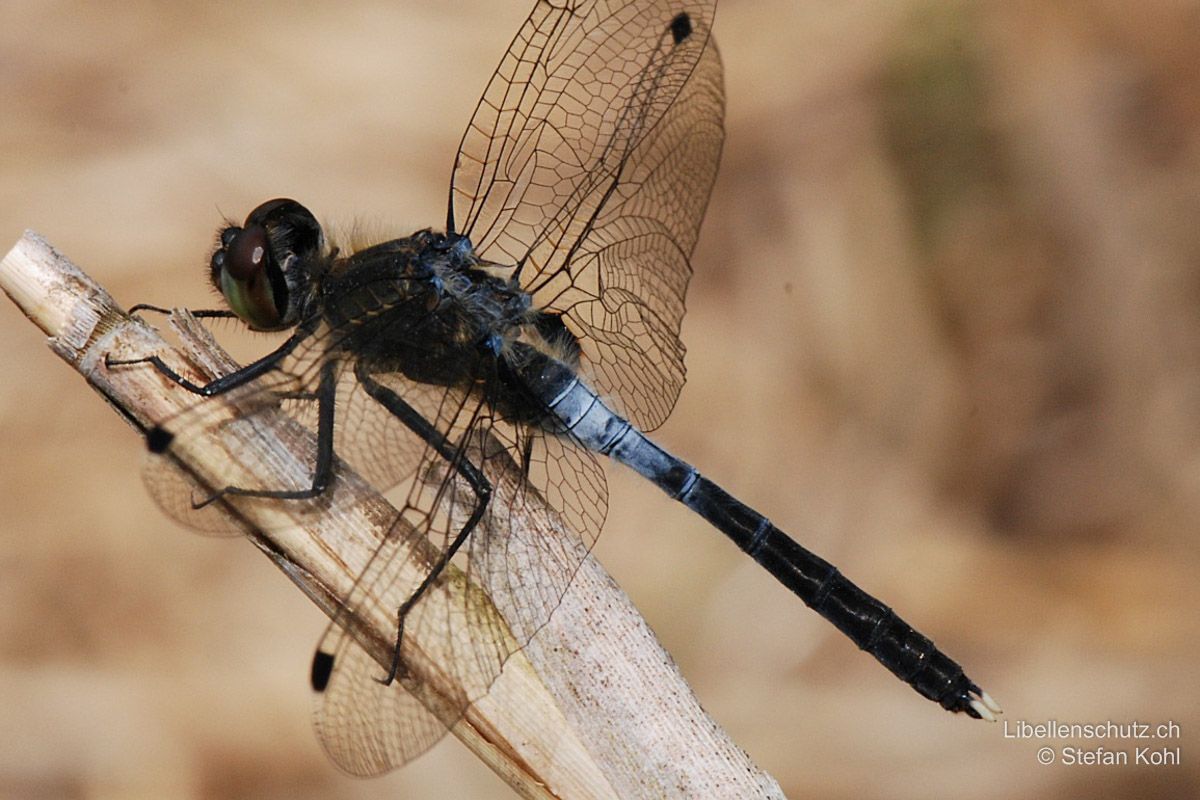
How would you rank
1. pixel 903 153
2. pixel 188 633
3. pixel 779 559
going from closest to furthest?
pixel 779 559 < pixel 188 633 < pixel 903 153

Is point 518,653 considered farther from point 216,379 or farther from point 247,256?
point 247,256

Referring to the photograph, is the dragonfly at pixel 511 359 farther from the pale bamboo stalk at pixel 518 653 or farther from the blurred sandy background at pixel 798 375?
the blurred sandy background at pixel 798 375

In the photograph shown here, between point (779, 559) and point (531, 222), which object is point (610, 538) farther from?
point (531, 222)

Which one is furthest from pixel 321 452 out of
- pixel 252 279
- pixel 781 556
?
pixel 781 556

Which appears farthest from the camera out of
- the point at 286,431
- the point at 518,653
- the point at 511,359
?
the point at 511,359

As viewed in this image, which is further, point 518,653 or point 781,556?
point 781,556

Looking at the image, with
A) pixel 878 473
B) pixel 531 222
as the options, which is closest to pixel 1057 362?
pixel 878 473

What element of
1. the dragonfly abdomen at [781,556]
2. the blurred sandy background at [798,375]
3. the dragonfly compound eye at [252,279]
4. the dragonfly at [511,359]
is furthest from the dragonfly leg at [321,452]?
the blurred sandy background at [798,375]

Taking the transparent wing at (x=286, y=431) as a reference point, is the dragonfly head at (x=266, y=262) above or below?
above
